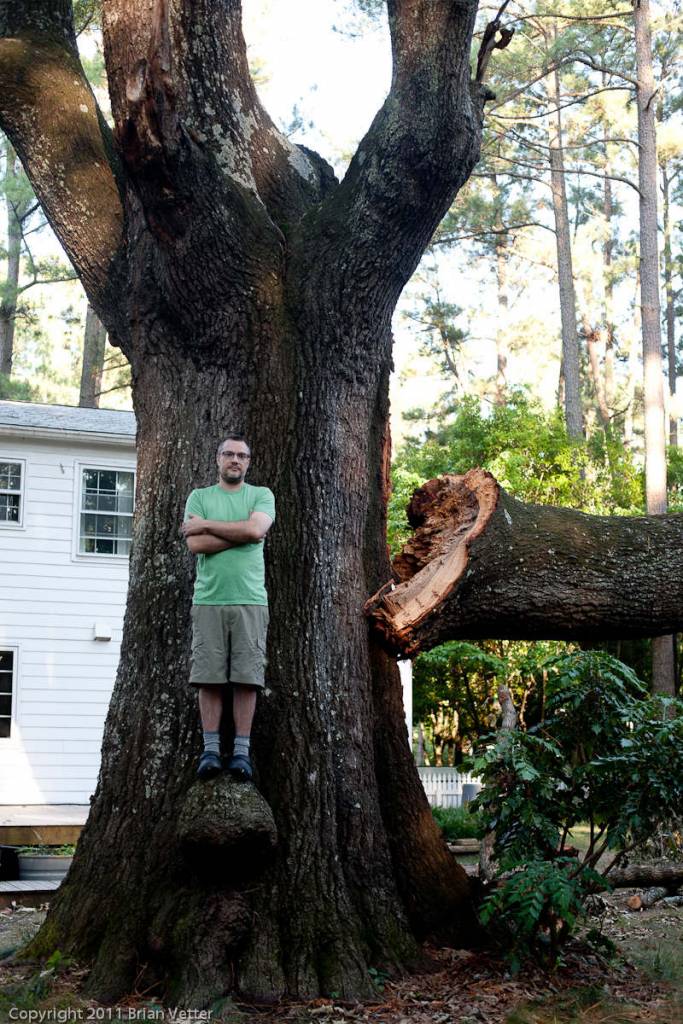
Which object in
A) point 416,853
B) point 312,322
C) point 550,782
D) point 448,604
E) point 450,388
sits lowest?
point 416,853

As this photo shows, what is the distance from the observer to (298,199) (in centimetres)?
666

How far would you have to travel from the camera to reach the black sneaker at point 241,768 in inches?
210

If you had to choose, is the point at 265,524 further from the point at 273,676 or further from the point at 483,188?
the point at 483,188

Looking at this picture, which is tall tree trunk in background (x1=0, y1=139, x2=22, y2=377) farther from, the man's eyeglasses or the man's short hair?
the man's eyeglasses

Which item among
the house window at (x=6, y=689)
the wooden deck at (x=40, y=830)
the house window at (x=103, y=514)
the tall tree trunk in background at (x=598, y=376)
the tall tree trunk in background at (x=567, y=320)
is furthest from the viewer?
the tall tree trunk in background at (x=598, y=376)

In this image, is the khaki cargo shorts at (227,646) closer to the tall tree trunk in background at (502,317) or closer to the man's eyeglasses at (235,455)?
the man's eyeglasses at (235,455)

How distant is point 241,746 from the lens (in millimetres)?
Answer: 5379

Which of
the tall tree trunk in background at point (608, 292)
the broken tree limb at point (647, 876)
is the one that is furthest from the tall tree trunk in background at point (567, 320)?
the broken tree limb at point (647, 876)

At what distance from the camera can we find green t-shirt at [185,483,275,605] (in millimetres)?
5508

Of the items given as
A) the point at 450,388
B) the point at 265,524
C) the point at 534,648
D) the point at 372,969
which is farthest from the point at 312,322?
the point at 450,388

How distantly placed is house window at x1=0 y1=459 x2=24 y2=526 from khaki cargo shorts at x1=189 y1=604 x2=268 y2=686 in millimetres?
11400

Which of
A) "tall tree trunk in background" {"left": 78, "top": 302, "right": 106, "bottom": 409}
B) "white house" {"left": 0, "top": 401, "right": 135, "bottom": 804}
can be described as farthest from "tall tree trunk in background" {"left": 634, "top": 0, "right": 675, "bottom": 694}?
"tall tree trunk in background" {"left": 78, "top": 302, "right": 106, "bottom": 409}

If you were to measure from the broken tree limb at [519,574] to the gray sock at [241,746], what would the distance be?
3.30 feet

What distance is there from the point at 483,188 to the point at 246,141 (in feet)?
87.8
